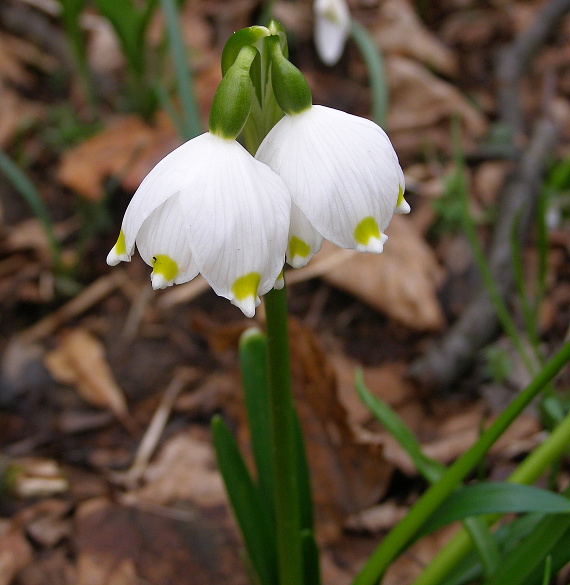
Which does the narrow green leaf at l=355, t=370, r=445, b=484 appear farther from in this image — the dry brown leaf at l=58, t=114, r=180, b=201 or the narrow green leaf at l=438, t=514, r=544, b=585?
the dry brown leaf at l=58, t=114, r=180, b=201

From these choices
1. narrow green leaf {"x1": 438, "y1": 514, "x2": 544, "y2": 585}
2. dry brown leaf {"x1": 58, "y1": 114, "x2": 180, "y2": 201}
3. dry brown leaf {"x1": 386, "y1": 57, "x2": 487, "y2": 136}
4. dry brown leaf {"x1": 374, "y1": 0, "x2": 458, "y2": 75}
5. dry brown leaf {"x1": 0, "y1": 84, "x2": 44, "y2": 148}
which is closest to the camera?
narrow green leaf {"x1": 438, "y1": 514, "x2": 544, "y2": 585}

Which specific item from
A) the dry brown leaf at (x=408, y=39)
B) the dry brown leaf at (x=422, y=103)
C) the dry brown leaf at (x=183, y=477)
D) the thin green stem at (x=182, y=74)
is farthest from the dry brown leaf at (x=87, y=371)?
the dry brown leaf at (x=408, y=39)

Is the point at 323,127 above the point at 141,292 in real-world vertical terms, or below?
above

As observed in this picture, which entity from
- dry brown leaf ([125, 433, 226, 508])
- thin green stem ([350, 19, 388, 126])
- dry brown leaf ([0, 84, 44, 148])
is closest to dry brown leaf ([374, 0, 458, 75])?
thin green stem ([350, 19, 388, 126])

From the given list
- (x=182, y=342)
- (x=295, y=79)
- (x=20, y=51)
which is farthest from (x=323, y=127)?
(x=20, y=51)

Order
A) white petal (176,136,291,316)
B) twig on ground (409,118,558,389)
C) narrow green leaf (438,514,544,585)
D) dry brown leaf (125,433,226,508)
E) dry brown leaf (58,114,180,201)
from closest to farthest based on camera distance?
white petal (176,136,291,316)
narrow green leaf (438,514,544,585)
dry brown leaf (125,433,226,508)
twig on ground (409,118,558,389)
dry brown leaf (58,114,180,201)

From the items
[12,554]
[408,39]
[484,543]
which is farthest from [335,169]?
[408,39]

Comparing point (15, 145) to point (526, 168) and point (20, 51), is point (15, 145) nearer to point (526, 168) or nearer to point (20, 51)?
point (20, 51)

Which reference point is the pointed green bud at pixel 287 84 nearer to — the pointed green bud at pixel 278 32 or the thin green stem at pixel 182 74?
the pointed green bud at pixel 278 32
